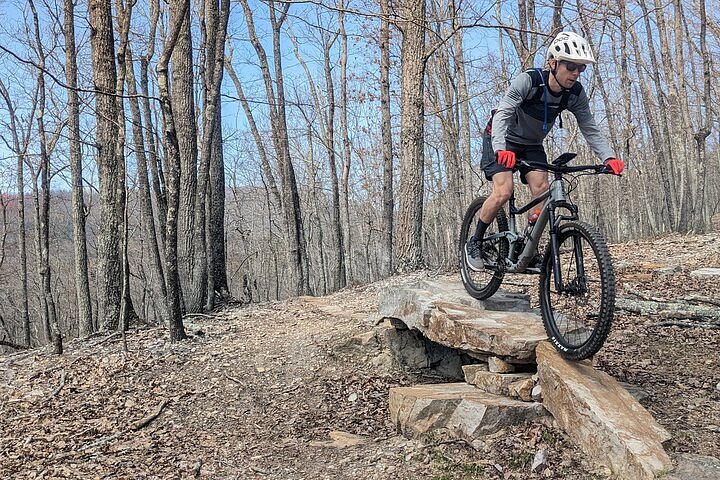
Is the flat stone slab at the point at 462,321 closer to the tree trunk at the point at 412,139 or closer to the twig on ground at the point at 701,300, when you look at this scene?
the twig on ground at the point at 701,300

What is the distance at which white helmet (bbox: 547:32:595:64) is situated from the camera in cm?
371

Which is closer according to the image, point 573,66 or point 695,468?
point 695,468

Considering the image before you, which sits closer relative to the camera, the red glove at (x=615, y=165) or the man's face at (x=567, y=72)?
the red glove at (x=615, y=165)

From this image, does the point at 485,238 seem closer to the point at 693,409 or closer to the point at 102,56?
the point at 693,409

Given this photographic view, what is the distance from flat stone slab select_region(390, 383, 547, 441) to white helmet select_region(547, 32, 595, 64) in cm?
249

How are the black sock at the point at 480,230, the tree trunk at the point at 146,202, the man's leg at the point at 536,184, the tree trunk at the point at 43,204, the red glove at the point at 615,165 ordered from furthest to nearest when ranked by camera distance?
the tree trunk at the point at 43,204
the tree trunk at the point at 146,202
the black sock at the point at 480,230
the man's leg at the point at 536,184
the red glove at the point at 615,165

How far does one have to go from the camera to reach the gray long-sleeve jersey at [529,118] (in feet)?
13.5

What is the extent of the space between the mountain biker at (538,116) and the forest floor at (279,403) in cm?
160

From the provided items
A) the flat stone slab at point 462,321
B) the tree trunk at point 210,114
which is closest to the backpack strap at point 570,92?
the flat stone slab at point 462,321

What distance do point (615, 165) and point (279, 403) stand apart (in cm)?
379

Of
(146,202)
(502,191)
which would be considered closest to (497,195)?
(502,191)

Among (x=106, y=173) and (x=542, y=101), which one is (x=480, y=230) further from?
(x=106, y=173)

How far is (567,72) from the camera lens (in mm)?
3898

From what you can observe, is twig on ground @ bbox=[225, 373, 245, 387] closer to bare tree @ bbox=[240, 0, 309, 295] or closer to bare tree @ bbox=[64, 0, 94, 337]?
bare tree @ bbox=[64, 0, 94, 337]
